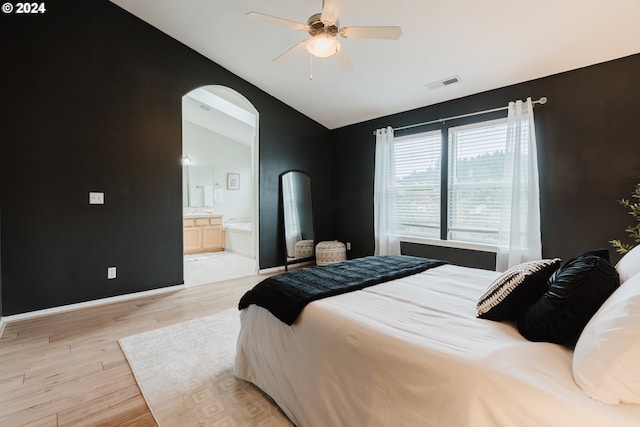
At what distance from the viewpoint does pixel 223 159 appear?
7652 mm

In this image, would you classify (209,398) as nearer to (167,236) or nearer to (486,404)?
(486,404)

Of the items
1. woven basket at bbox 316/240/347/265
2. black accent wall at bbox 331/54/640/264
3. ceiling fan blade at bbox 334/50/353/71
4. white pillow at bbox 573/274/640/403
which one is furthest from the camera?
woven basket at bbox 316/240/347/265

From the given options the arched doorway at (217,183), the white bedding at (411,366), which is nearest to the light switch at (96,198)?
the arched doorway at (217,183)

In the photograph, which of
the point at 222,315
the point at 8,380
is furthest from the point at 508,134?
the point at 8,380

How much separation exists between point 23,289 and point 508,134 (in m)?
5.51

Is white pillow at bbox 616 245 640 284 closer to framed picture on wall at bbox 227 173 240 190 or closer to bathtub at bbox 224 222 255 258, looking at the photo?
Answer: bathtub at bbox 224 222 255 258

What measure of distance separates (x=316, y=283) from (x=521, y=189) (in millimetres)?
2810

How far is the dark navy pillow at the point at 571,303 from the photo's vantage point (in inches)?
42.9

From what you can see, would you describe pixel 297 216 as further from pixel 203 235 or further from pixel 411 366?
pixel 411 366

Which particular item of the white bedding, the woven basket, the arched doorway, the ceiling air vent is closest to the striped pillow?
the white bedding

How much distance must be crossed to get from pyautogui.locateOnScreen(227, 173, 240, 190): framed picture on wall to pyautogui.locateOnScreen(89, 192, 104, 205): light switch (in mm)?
4468

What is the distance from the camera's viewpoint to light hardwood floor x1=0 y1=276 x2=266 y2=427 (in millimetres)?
1701

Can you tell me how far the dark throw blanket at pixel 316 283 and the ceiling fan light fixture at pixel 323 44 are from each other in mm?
1753

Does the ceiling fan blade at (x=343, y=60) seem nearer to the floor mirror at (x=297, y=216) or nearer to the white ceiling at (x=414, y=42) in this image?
the white ceiling at (x=414, y=42)
